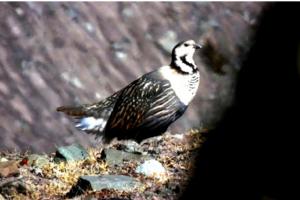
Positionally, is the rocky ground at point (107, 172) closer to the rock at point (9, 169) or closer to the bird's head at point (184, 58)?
the rock at point (9, 169)

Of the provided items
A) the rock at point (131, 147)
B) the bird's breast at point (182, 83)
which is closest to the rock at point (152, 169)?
the rock at point (131, 147)

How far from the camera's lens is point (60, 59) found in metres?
14.5

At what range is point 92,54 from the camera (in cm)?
1522

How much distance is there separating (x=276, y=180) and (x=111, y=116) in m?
5.41

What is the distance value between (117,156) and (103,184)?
1.11m

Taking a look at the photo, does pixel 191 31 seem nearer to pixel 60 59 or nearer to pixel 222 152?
pixel 60 59

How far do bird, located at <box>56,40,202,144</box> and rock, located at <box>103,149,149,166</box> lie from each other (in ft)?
3.28

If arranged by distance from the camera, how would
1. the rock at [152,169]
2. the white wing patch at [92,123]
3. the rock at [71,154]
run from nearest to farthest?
the rock at [152,169]
the rock at [71,154]
the white wing patch at [92,123]

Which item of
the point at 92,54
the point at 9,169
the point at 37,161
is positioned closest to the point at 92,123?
the point at 37,161

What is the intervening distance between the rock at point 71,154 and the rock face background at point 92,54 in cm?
221

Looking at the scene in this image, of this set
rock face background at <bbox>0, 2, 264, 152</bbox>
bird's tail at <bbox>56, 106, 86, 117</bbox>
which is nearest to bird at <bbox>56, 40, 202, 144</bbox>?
bird's tail at <bbox>56, 106, 86, 117</bbox>

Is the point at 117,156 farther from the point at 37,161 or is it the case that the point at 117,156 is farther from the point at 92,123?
the point at 92,123

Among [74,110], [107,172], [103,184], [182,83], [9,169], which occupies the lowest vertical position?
[103,184]

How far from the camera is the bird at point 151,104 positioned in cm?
1004
